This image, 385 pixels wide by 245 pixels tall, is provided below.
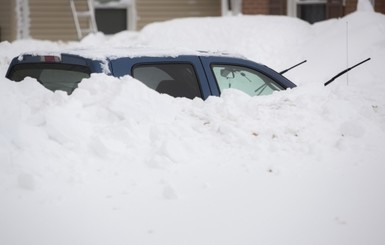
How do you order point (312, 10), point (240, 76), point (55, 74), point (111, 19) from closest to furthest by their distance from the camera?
point (55, 74) → point (240, 76) → point (312, 10) → point (111, 19)

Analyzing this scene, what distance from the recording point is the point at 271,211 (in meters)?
4.08

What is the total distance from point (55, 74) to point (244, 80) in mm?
1840

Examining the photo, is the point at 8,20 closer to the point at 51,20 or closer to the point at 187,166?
the point at 51,20

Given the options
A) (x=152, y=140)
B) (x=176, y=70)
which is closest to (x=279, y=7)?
(x=176, y=70)

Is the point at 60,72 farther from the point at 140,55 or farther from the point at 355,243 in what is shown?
the point at 355,243

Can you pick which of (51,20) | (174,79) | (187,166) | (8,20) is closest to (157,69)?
(174,79)

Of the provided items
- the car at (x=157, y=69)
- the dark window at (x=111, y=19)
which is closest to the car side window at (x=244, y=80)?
the car at (x=157, y=69)

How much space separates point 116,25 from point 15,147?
1289cm

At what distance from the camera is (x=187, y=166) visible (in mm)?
4531

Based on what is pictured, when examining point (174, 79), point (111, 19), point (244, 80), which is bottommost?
point (111, 19)

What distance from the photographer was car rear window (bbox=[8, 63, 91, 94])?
568 cm

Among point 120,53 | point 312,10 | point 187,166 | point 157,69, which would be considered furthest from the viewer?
point 312,10

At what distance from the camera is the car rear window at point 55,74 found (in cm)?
568

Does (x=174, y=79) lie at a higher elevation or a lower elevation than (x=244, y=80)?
higher
